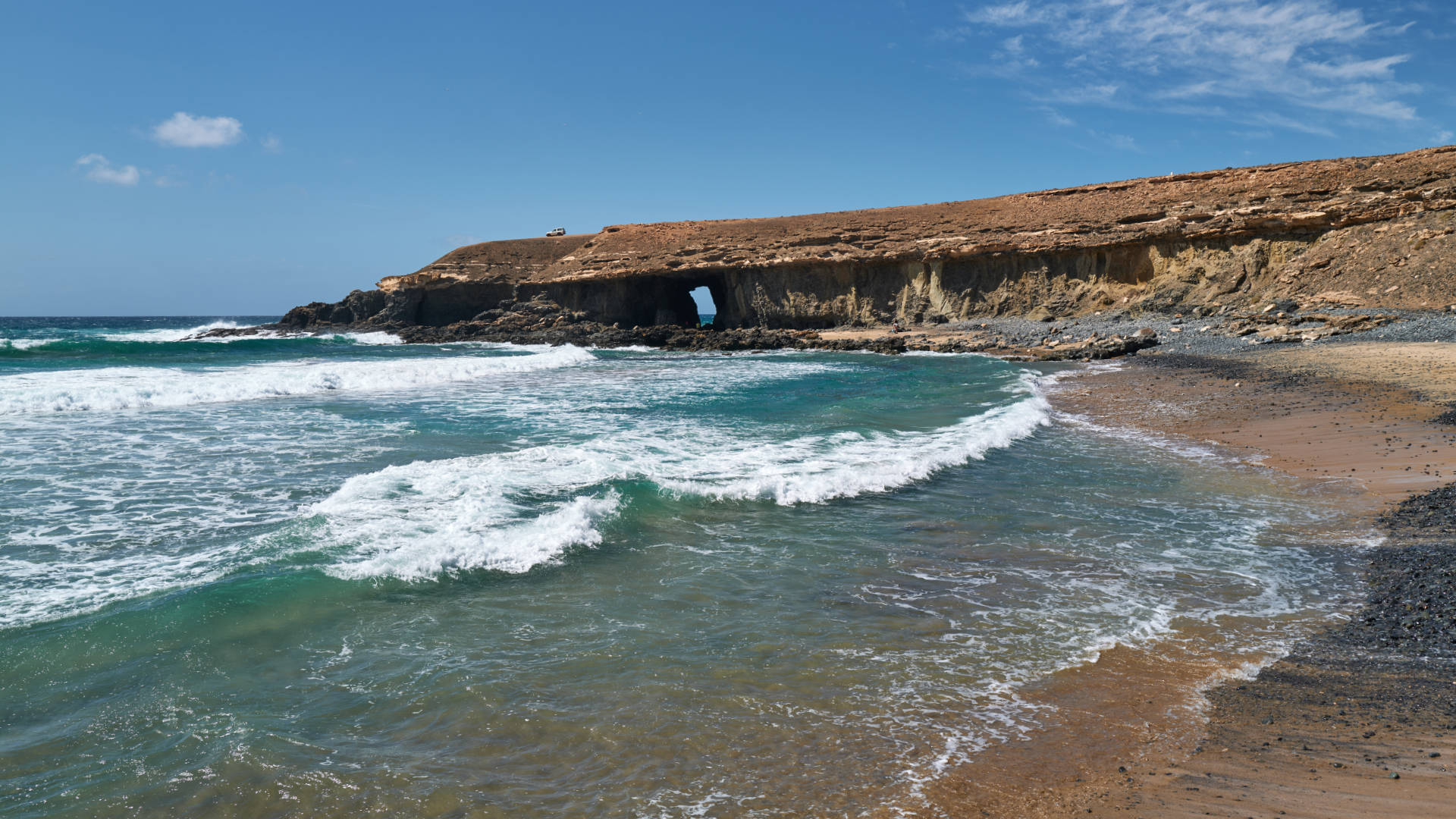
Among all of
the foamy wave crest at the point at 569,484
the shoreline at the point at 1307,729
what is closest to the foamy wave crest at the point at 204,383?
the foamy wave crest at the point at 569,484

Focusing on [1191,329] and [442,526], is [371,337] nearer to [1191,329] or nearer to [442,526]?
[1191,329]

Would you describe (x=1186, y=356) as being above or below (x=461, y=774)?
above

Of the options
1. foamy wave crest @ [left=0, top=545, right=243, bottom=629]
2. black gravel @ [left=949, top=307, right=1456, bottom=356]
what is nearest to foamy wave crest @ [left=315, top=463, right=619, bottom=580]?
foamy wave crest @ [left=0, top=545, right=243, bottom=629]

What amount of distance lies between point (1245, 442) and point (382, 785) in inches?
442

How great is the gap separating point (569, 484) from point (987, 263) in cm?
3285

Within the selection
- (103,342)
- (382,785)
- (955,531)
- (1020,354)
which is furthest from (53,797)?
(103,342)

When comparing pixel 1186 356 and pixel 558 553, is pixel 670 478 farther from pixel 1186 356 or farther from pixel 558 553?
pixel 1186 356

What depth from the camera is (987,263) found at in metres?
37.2

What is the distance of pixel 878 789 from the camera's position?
10.4 feet

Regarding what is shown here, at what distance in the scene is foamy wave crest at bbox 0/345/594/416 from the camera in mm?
15281

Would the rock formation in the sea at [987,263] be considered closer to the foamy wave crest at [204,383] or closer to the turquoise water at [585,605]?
the foamy wave crest at [204,383]

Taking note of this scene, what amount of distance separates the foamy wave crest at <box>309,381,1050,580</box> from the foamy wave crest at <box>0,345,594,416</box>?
10.4 meters

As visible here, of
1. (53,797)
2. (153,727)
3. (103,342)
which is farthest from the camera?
(103,342)

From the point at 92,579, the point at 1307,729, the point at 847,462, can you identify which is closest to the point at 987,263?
the point at 847,462
